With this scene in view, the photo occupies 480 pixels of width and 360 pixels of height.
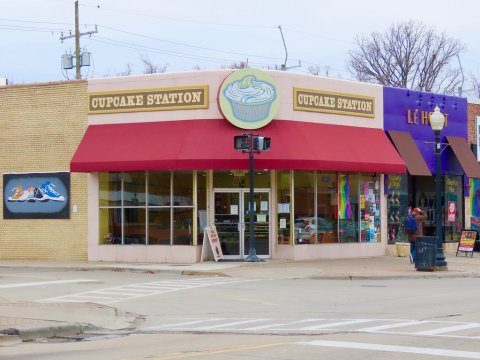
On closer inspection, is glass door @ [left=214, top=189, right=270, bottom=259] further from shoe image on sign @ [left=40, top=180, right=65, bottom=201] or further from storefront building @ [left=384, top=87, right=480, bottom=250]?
storefront building @ [left=384, top=87, right=480, bottom=250]

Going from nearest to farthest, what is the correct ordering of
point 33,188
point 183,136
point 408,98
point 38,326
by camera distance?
point 38,326
point 183,136
point 33,188
point 408,98

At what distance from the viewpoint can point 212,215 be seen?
25641 millimetres

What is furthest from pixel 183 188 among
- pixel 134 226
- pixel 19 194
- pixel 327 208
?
pixel 19 194

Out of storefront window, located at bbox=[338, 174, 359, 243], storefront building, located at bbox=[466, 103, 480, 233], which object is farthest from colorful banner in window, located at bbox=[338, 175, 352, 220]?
storefront building, located at bbox=[466, 103, 480, 233]

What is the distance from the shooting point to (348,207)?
1089 inches

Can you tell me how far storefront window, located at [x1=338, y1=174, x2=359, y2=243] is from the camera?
27391 millimetres

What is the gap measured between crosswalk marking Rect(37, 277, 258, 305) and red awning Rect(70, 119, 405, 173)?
4610 mm

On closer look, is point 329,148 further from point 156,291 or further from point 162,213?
point 156,291

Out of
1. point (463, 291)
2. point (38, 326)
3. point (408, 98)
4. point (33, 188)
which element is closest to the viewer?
point (38, 326)

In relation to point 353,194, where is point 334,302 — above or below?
below

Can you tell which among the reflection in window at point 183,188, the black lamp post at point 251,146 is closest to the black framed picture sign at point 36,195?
the reflection in window at point 183,188

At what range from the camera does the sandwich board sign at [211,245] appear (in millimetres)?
25125

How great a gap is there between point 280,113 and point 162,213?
204 inches

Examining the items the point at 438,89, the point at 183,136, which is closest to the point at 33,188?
the point at 183,136
